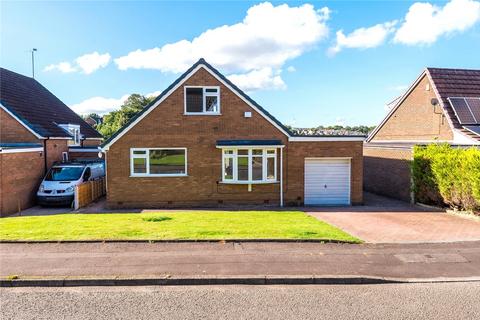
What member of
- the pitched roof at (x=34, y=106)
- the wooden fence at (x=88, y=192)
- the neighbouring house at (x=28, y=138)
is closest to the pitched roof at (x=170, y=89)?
the wooden fence at (x=88, y=192)

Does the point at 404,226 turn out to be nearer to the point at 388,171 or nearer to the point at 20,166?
the point at 388,171

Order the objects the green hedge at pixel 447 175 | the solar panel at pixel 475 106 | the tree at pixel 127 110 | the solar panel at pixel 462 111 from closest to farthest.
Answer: the green hedge at pixel 447 175, the solar panel at pixel 462 111, the solar panel at pixel 475 106, the tree at pixel 127 110

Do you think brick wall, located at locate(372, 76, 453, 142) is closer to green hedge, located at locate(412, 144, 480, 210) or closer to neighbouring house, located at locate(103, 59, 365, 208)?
green hedge, located at locate(412, 144, 480, 210)

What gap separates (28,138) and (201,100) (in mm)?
9434

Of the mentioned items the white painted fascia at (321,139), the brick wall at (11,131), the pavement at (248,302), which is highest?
the brick wall at (11,131)

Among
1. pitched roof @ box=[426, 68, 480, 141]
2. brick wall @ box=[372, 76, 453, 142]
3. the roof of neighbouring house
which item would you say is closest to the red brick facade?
brick wall @ box=[372, 76, 453, 142]

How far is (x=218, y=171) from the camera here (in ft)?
52.3

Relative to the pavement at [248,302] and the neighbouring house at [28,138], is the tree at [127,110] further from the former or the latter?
the pavement at [248,302]

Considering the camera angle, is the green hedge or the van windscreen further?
the van windscreen

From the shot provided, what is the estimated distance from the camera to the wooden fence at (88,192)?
627 inches

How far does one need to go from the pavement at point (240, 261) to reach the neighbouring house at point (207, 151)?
23.2 feet

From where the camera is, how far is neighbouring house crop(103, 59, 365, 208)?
51.5ft

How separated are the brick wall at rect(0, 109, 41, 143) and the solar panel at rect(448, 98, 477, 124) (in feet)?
73.8

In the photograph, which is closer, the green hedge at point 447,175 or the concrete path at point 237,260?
the concrete path at point 237,260
